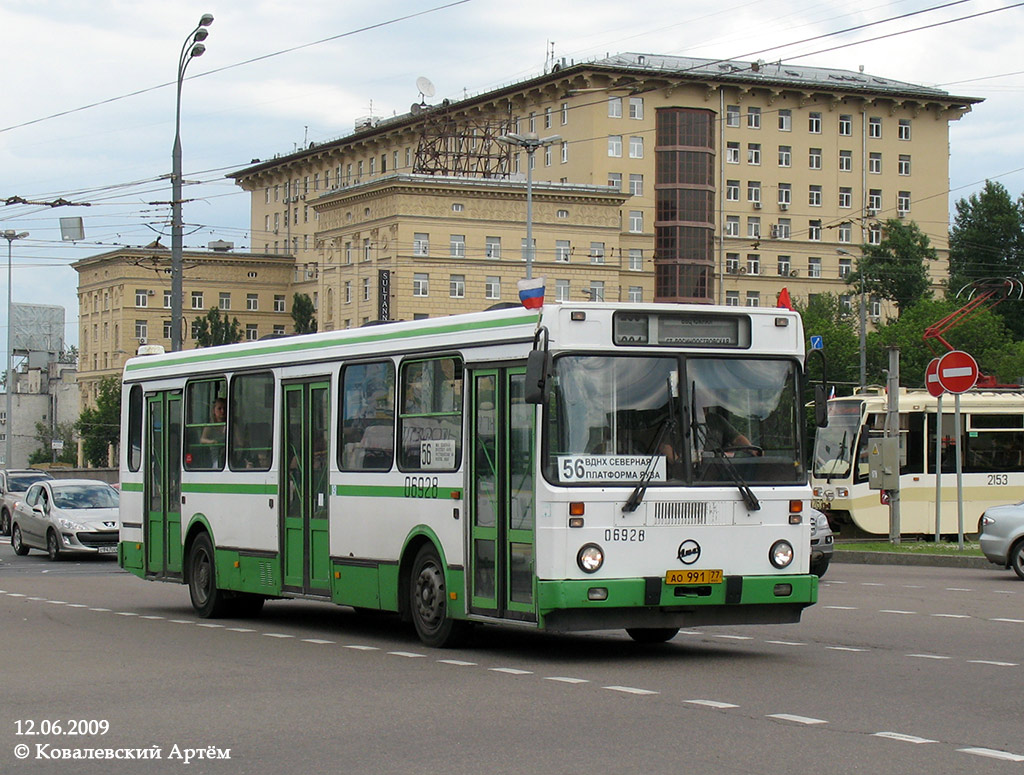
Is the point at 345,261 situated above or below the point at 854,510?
above

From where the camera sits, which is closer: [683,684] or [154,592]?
[683,684]

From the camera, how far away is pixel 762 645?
46.8 feet

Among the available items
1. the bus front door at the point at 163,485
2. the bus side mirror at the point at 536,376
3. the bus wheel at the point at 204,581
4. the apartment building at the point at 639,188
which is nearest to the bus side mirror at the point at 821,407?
the bus side mirror at the point at 536,376

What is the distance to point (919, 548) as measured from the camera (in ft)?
92.8

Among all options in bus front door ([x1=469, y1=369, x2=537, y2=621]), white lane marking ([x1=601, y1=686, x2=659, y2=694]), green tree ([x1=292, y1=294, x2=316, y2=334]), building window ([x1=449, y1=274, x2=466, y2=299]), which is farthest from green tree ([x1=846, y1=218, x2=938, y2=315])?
white lane marking ([x1=601, y1=686, x2=659, y2=694])

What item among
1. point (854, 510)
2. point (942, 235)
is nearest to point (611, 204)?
point (942, 235)

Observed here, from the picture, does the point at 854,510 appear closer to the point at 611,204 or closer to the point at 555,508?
the point at 555,508

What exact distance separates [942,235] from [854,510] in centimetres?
8412

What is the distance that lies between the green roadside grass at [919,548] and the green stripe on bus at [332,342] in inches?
517

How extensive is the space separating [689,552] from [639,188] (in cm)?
9176

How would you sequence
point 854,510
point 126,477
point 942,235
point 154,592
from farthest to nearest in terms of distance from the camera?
point 942,235 → point 854,510 → point 154,592 → point 126,477

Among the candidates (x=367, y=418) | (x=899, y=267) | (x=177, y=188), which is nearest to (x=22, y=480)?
(x=177, y=188)

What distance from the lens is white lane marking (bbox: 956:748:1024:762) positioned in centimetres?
856

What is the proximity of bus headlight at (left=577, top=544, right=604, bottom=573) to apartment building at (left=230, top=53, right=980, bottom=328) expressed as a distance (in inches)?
2996
